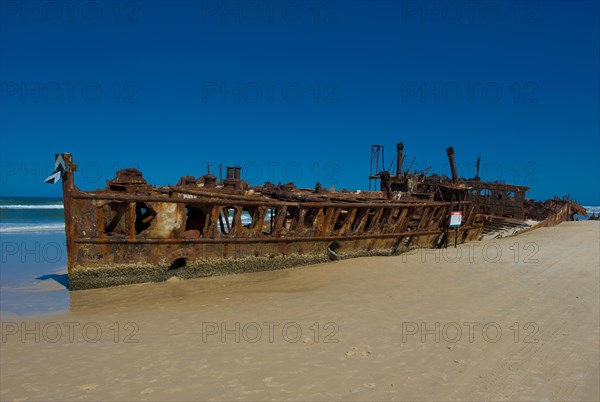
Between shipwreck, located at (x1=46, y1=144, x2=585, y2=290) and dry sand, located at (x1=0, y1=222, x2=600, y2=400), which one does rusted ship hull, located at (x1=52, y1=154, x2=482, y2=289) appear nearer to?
shipwreck, located at (x1=46, y1=144, x2=585, y2=290)

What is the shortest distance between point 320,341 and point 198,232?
463cm

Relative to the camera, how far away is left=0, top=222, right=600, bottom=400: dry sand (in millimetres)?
4207

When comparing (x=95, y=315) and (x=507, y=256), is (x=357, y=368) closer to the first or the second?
(x=95, y=315)

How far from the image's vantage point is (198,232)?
926cm

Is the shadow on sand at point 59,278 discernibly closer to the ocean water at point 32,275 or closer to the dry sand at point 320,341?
the ocean water at point 32,275

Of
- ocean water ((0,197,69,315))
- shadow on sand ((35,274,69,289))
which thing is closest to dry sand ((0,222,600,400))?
ocean water ((0,197,69,315))

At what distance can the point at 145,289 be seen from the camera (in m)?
8.30

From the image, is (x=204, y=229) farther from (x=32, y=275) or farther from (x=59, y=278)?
(x=32, y=275)

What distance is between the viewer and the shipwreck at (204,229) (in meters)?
8.12

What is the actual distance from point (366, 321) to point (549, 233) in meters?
15.4

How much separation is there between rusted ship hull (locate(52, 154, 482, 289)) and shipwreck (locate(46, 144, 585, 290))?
0.02 m

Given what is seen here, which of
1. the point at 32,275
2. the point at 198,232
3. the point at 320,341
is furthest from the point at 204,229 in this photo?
the point at 32,275

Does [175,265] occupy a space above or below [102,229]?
below

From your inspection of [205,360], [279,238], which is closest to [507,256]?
[279,238]
